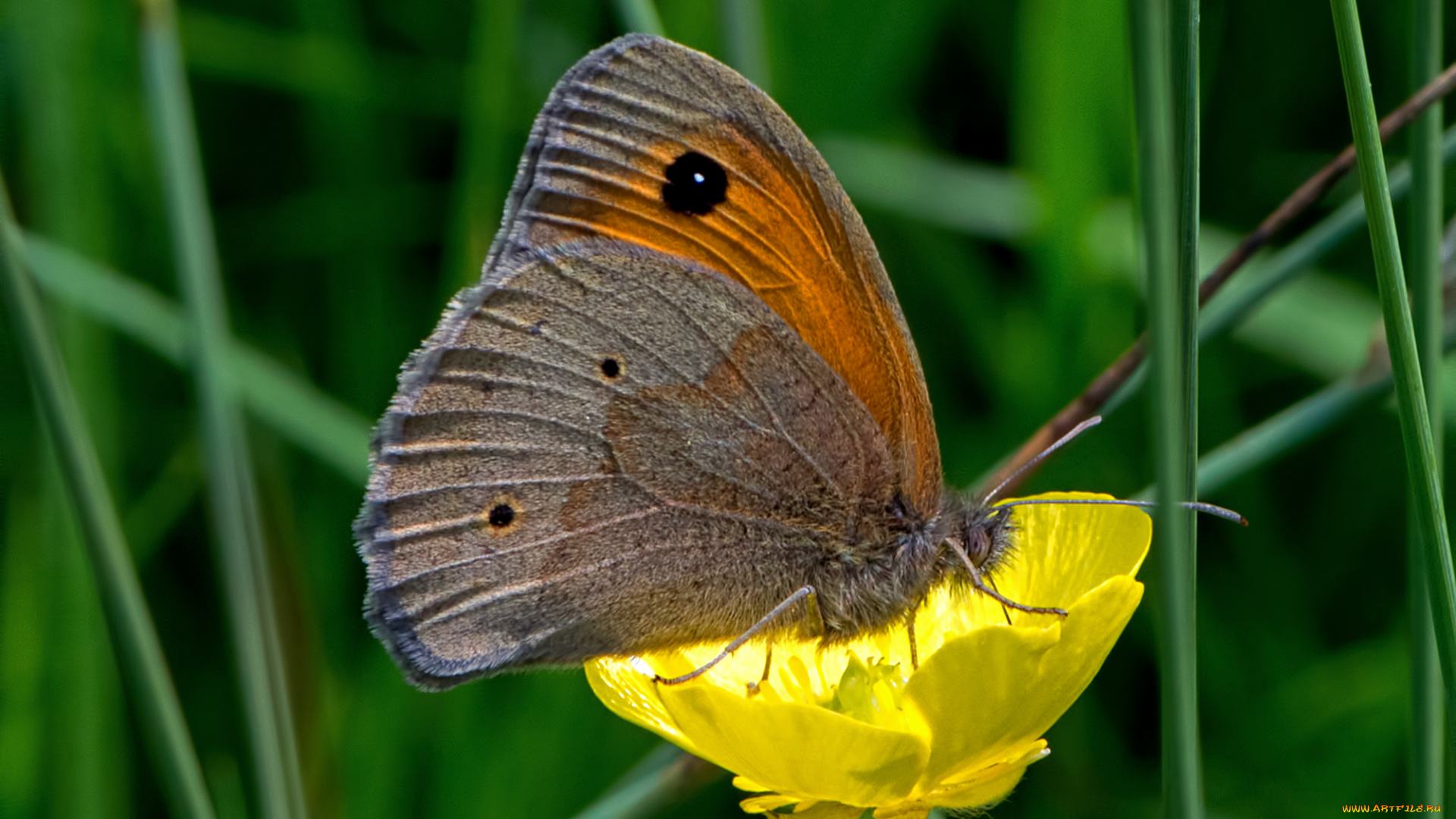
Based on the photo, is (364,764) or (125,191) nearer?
(364,764)

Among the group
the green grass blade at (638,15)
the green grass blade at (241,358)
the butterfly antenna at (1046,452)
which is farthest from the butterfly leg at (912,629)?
the green grass blade at (241,358)

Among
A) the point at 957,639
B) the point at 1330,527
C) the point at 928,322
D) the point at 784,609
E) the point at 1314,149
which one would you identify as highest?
the point at 1314,149

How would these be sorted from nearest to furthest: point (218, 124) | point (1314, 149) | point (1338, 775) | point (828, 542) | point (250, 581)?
point (250, 581) → point (828, 542) → point (1338, 775) → point (1314, 149) → point (218, 124)

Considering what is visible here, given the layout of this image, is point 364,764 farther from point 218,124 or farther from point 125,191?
point 218,124

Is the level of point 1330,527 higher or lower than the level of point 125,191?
Result: lower

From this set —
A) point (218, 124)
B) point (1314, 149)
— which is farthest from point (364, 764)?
point (1314, 149)

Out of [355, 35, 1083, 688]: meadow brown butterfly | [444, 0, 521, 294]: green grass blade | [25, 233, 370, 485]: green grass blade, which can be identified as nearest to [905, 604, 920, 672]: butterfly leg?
[355, 35, 1083, 688]: meadow brown butterfly

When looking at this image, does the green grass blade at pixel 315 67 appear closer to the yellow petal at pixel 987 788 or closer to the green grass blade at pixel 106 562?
the green grass blade at pixel 106 562
